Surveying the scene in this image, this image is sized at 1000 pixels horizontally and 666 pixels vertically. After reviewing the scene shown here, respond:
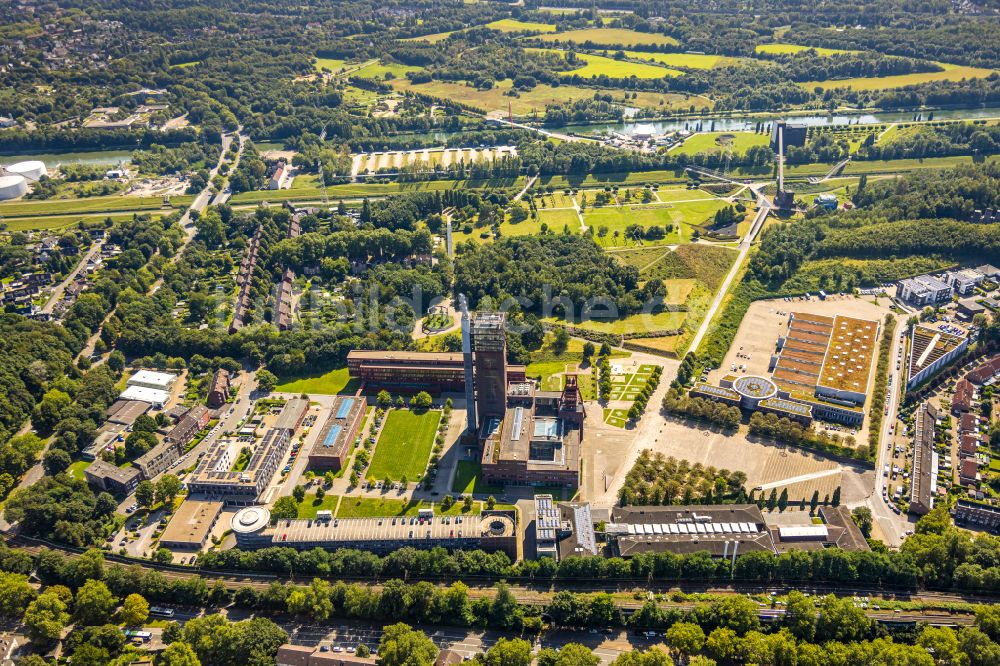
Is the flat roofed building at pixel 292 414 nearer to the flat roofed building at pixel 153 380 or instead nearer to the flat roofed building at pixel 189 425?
the flat roofed building at pixel 189 425

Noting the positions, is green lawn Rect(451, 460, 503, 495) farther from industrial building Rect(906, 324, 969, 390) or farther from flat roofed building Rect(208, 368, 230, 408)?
industrial building Rect(906, 324, 969, 390)

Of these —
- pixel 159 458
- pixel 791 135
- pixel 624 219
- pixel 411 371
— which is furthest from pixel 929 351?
pixel 159 458

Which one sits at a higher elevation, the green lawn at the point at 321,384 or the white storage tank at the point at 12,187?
the white storage tank at the point at 12,187

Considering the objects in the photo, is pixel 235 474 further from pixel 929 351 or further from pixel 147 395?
pixel 929 351

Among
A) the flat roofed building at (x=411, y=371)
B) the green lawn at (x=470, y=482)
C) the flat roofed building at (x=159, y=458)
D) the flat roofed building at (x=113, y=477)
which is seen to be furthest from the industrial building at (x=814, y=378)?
the flat roofed building at (x=113, y=477)

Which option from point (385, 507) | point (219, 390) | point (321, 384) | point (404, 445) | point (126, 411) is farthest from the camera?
point (321, 384)

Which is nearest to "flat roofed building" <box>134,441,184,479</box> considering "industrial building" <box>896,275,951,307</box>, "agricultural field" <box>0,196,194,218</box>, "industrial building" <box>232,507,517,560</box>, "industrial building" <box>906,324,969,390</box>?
"industrial building" <box>232,507,517,560</box>
